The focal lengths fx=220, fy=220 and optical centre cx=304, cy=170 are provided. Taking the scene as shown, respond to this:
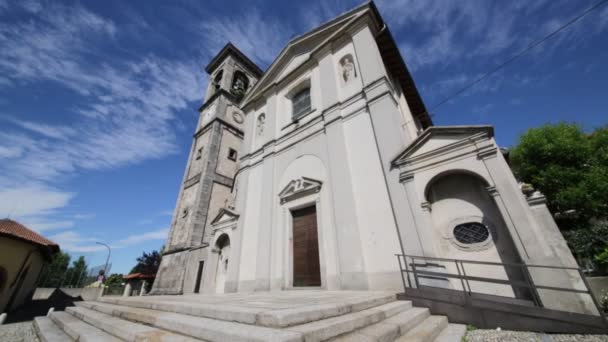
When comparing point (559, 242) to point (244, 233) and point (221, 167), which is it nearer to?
point (244, 233)

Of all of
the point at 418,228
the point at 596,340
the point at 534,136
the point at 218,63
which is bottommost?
the point at 596,340

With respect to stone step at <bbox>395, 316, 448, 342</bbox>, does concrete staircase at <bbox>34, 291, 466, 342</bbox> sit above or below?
above

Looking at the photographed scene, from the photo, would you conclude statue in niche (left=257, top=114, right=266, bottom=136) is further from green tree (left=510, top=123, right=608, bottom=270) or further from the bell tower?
green tree (left=510, top=123, right=608, bottom=270)

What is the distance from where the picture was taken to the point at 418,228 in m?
5.07

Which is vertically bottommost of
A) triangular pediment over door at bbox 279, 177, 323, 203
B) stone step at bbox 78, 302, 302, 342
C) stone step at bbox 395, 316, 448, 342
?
stone step at bbox 395, 316, 448, 342

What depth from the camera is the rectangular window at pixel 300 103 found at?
10.2m

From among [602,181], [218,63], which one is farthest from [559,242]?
[218,63]

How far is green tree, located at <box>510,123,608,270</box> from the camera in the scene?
37.2ft

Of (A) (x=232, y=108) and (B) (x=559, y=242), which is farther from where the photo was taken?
(A) (x=232, y=108)

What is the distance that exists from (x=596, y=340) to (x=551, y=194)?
1524 cm

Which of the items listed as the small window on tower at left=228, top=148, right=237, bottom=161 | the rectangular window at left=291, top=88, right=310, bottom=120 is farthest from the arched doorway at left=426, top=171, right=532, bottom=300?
the small window on tower at left=228, top=148, right=237, bottom=161

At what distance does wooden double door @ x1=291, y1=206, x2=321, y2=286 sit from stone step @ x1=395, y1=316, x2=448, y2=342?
3591mm

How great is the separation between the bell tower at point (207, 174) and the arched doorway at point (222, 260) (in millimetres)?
902

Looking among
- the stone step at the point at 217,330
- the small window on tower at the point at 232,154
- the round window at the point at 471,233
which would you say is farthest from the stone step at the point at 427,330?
the small window on tower at the point at 232,154
